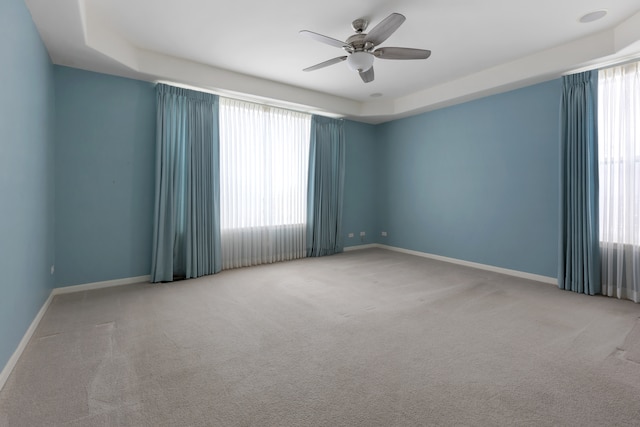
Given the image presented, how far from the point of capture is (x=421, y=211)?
19.9ft

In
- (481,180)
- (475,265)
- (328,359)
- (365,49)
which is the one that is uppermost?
(365,49)

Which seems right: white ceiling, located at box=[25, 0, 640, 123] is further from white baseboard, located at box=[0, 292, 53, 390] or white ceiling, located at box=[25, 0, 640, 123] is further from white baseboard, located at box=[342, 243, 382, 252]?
white baseboard, located at box=[342, 243, 382, 252]

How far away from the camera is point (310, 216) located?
589 cm

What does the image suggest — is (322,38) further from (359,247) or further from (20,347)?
(359,247)

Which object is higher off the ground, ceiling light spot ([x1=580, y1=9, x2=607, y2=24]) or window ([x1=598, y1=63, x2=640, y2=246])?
ceiling light spot ([x1=580, y1=9, x2=607, y2=24])

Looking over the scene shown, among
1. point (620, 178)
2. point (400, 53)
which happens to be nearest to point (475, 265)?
point (620, 178)

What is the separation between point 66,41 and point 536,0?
4.61 meters

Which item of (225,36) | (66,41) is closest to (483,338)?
(225,36)

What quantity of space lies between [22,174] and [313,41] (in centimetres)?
311

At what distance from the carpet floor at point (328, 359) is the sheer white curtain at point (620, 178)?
0.33 m

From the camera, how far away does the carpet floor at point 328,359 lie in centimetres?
173

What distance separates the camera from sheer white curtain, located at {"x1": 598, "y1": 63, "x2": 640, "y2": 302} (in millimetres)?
3555

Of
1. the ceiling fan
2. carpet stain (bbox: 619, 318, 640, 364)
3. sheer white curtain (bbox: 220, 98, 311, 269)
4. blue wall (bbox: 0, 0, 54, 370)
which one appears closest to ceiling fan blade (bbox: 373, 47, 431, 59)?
the ceiling fan

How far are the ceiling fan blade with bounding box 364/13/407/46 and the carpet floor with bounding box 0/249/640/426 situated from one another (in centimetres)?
271
